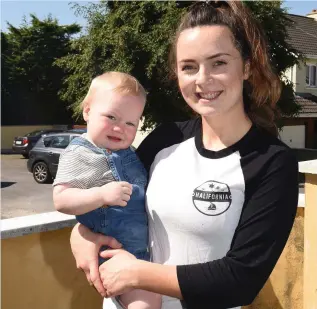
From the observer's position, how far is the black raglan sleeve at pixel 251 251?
1532 millimetres

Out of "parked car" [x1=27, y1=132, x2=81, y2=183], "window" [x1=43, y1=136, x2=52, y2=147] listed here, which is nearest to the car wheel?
"parked car" [x1=27, y1=132, x2=81, y2=183]

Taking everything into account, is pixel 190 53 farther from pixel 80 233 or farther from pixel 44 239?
pixel 44 239

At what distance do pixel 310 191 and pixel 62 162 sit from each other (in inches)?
85.7

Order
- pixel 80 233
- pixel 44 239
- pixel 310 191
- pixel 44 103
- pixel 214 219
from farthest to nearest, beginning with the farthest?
1. pixel 44 103
2. pixel 310 191
3. pixel 44 239
4. pixel 80 233
5. pixel 214 219

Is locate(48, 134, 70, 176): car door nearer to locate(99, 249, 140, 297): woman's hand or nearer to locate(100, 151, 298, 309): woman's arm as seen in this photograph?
locate(99, 249, 140, 297): woman's hand

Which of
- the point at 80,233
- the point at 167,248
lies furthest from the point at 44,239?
the point at 167,248

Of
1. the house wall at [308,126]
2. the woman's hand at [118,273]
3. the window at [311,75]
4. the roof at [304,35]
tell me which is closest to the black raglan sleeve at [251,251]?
the woman's hand at [118,273]

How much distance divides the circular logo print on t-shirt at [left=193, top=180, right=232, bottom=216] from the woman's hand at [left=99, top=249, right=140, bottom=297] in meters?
0.30

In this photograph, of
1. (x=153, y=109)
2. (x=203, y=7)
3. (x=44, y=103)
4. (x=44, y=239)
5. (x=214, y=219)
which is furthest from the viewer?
(x=44, y=103)

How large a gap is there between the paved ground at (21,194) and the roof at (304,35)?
1439 centimetres

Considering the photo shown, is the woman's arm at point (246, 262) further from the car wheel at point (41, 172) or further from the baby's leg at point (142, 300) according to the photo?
the car wheel at point (41, 172)

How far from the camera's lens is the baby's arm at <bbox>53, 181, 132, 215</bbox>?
70.7 inches

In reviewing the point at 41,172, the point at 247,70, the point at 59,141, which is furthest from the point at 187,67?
the point at 41,172

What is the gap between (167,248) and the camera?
1750mm
